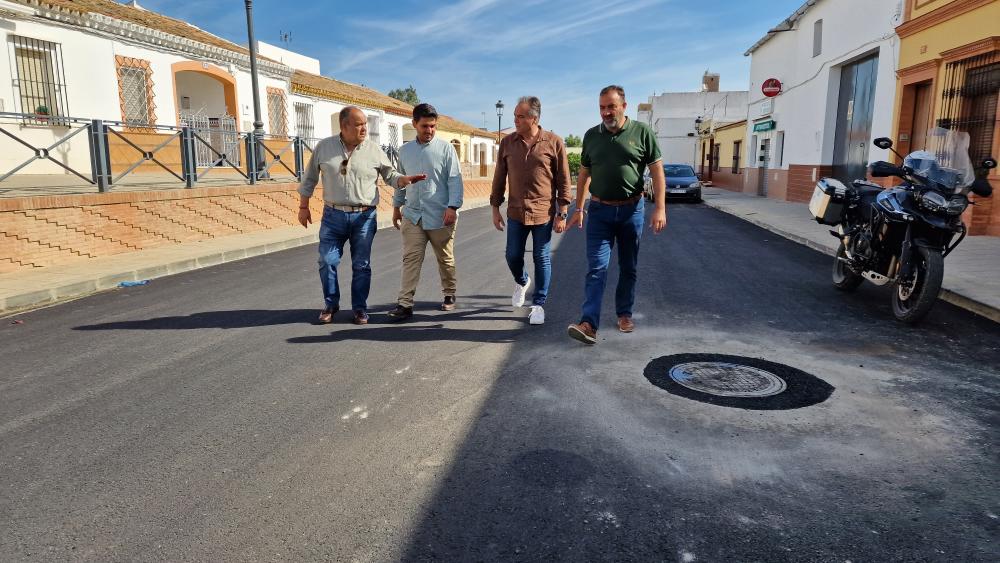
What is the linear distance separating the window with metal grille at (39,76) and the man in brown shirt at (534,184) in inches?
455

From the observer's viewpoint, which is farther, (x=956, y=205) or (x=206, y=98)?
(x=206, y=98)

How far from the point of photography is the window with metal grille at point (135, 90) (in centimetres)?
1473

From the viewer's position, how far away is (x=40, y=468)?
281 centimetres

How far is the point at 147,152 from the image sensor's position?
967cm

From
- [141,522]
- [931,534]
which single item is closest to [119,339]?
[141,522]

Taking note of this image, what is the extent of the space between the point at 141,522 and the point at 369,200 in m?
3.50

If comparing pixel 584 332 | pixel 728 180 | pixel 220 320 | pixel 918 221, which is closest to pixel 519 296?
pixel 584 332

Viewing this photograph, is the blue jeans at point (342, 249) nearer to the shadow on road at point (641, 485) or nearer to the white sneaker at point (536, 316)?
the white sneaker at point (536, 316)

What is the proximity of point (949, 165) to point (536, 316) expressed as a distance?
12.7 feet

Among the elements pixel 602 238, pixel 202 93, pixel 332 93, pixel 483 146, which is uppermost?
pixel 332 93

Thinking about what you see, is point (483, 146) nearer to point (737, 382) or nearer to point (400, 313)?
point (400, 313)

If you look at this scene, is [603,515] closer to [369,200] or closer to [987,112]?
[369,200]

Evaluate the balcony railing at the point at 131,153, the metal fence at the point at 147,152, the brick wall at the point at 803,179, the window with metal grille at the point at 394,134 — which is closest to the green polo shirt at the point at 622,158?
the metal fence at the point at 147,152

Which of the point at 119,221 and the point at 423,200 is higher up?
the point at 423,200
